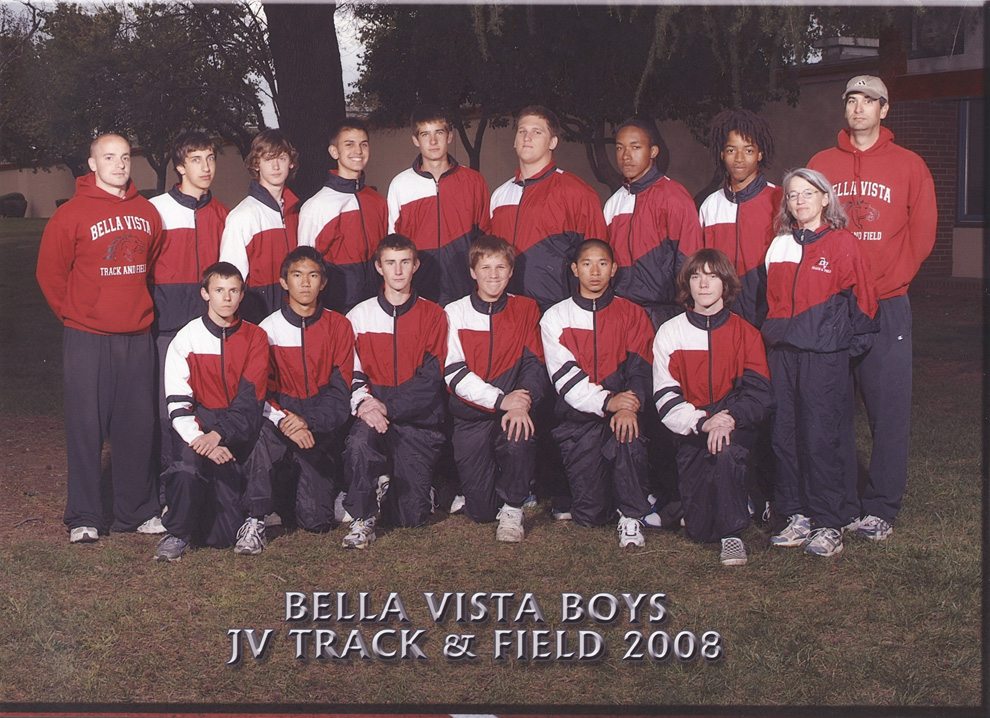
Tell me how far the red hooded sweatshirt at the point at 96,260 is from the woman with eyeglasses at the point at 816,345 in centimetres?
285

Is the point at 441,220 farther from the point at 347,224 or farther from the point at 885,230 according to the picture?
the point at 885,230

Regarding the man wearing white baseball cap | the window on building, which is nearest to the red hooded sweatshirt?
the man wearing white baseball cap

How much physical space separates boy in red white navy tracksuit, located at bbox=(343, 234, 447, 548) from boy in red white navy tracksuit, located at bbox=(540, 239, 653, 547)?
0.56 metres

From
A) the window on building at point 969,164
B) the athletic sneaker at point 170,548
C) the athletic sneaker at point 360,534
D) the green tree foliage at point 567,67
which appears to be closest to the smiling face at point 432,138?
the athletic sneaker at point 360,534

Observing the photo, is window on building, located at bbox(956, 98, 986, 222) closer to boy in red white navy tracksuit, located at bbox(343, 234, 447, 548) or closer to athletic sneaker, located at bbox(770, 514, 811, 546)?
athletic sneaker, located at bbox(770, 514, 811, 546)

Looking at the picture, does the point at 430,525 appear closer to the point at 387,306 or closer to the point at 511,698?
the point at 387,306

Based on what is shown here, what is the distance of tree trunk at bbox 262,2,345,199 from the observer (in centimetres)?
811

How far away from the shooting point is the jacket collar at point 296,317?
4.96 meters

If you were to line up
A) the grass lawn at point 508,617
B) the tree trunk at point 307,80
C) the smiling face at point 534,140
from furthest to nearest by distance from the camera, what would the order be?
the tree trunk at point 307,80
the smiling face at point 534,140
the grass lawn at point 508,617

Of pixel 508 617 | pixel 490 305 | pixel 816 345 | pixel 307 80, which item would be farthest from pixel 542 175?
pixel 307 80

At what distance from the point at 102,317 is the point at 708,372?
8.96 feet

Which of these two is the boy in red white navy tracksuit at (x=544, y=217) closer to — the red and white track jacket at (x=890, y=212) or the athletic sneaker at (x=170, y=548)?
the red and white track jacket at (x=890, y=212)

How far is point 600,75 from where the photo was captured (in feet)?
45.1

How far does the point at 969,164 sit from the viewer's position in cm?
1639
